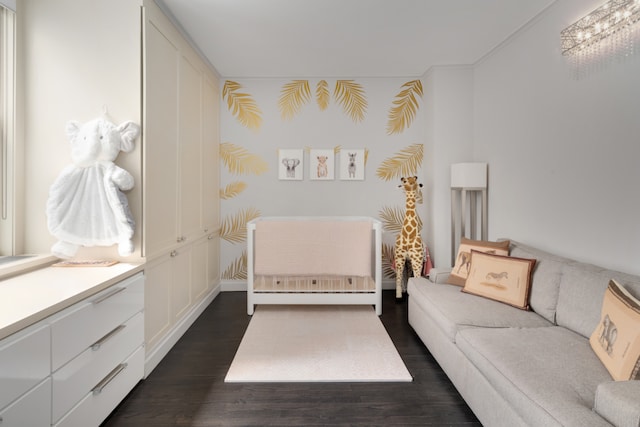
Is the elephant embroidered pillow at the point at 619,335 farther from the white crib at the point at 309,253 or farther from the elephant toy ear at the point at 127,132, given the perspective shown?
the elephant toy ear at the point at 127,132

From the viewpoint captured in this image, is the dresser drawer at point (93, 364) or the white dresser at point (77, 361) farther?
the dresser drawer at point (93, 364)

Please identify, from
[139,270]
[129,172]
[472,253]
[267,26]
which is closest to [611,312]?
[472,253]

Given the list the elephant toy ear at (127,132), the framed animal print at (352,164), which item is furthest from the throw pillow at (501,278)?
the elephant toy ear at (127,132)

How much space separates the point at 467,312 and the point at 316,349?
110cm

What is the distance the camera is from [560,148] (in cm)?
223

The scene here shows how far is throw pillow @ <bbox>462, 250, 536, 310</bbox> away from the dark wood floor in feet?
2.05

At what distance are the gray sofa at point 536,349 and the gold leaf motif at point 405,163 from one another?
1602mm

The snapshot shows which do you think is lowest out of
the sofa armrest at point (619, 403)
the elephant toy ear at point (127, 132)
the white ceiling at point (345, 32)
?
the sofa armrest at point (619, 403)

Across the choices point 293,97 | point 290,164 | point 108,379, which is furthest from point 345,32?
point 108,379

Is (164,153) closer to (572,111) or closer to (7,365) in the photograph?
(7,365)

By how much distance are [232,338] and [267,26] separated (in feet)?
8.31

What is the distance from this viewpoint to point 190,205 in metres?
2.76

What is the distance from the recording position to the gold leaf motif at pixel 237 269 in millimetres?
3730

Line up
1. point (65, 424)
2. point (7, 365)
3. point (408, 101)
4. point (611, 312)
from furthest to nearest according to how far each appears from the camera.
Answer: point (408, 101) < point (611, 312) < point (65, 424) < point (7, 365)
